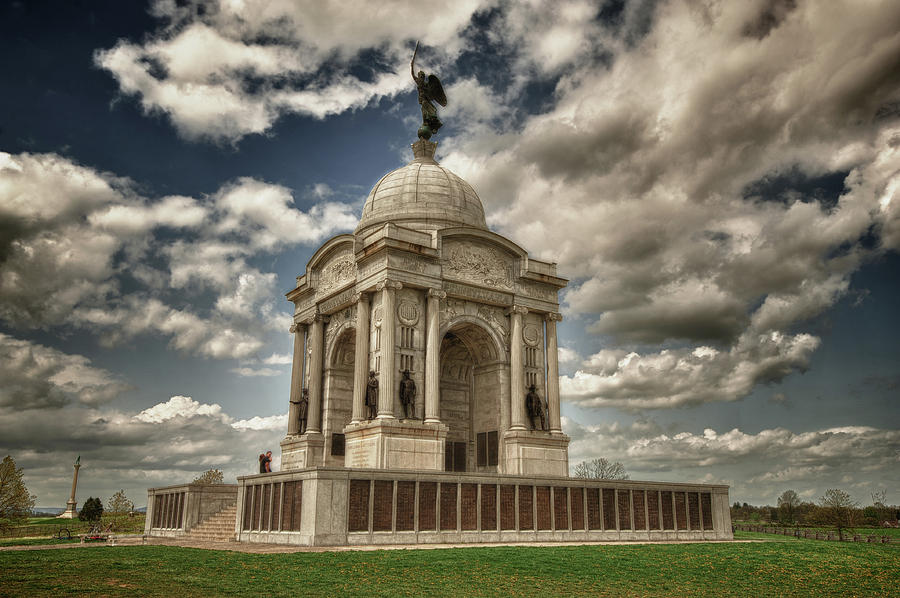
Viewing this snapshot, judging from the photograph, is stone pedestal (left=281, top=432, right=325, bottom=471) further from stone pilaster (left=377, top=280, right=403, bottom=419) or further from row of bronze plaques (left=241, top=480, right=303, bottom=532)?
row of bronze plaques (left=241, top=480, right=303, bottom=532)

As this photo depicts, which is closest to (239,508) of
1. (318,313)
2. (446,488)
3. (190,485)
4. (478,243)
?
(190,485)

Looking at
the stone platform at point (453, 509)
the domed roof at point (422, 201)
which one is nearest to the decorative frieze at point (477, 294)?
the domed roof at point (422, 201)

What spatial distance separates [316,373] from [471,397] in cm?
970

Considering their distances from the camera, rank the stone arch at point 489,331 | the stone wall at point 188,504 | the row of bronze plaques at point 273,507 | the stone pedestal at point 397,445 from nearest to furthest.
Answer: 1. the row of bronze plaques at point 273,507
2. the stone wall at point 188,504
3. the stone pedestal at point 397,445
4. the stone arch at point 489,331

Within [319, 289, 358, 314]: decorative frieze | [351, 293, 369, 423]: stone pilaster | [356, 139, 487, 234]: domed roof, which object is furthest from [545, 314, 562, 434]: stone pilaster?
[319, 289, 358, 314]: decorative frieze

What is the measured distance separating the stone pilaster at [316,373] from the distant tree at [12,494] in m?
22.9

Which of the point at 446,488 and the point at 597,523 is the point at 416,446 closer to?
the point at 446,488

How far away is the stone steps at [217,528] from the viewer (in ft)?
103

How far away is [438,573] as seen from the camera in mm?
16500

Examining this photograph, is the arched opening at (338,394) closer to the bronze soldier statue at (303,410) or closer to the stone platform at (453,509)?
the bronze soldier statue at (303,410)

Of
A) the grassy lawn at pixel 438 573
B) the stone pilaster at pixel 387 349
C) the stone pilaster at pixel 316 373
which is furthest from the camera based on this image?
the stone pilaster at pixel 316 373

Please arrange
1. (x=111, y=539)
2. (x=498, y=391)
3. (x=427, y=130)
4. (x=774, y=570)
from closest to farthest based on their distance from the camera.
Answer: (x=774, y=570), (x=111, y=539), (x=498, y=391), (x=427, y=130)

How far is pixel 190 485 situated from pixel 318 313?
1338 cm

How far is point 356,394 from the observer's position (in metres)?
36.9
